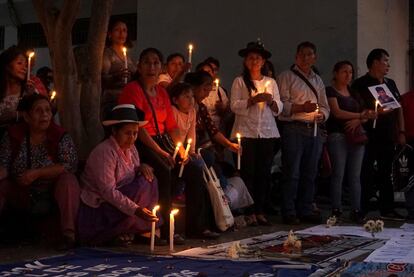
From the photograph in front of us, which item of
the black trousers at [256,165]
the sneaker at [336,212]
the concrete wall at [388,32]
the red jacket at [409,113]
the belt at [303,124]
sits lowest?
the sneaker at [336,212]

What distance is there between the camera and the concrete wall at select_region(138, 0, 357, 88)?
1101cm

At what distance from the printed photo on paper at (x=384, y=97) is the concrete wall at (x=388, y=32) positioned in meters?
2.49

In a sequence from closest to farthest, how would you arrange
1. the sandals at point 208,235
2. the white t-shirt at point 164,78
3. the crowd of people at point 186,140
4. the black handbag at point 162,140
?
the crowd of people at point 186,140, the black handbag at point 162,140, the sandals at point 208,235, the white t-shirt at point 164,78

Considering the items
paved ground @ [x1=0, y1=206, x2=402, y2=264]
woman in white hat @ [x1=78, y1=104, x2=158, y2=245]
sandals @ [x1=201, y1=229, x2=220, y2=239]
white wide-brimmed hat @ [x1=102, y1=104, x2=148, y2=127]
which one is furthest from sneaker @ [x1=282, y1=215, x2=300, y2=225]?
white wide-brimmed hat @ [x1=102, y1=104, x2=148, y2=127]

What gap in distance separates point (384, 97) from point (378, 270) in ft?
12.3

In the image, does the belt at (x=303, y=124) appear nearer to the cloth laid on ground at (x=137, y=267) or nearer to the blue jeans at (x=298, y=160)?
the blue jeans at (x=298, y=160)

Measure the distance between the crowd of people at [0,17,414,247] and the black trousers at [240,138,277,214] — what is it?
0.04 feet

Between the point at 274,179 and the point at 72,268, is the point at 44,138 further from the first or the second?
the point at 274,179

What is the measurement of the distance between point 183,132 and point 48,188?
1.51m

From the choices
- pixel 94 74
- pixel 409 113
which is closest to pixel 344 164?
pixel 409 113

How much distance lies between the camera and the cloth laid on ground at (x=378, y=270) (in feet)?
15.6

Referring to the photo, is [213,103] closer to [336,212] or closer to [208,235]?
[336,212]

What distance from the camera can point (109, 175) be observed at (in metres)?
6.08

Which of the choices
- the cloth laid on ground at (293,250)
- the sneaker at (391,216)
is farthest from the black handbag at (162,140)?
the sneaker at (391,216)
